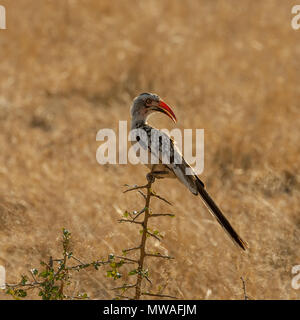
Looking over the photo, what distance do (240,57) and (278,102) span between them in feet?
5.63

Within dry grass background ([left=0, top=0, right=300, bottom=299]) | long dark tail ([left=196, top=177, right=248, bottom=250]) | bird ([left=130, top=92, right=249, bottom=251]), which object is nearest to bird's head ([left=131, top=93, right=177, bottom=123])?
bird ([left=130, top=92, right=249, bottom=251])

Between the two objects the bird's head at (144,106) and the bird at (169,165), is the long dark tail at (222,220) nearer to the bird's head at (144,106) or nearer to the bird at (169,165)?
the bird at (169,165)

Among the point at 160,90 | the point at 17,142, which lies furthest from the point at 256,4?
the point at 17,142

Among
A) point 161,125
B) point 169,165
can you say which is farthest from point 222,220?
point 161,125

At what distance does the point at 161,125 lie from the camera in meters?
7.20

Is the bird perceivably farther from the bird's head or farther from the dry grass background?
the dry grass background

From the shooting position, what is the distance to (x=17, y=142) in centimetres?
677

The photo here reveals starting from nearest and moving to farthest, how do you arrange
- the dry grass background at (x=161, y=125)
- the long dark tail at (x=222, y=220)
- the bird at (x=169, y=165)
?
1. the long dark tail at (x=222, y=220)
2. the bird at (x=169, y=165)
3. the dry grass background at (x=161, y=125)

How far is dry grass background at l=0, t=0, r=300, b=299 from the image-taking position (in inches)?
171

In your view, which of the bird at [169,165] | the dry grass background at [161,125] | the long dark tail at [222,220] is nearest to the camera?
the long dark tail at [222,220]

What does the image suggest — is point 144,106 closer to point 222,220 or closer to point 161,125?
point 222,220

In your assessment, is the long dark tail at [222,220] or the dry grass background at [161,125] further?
the dry grass background at [161,125]

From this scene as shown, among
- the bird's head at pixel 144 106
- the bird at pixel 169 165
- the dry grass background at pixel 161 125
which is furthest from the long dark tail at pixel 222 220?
the bird's head at pixel 144 106

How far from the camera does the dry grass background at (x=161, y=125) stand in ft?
14.3
